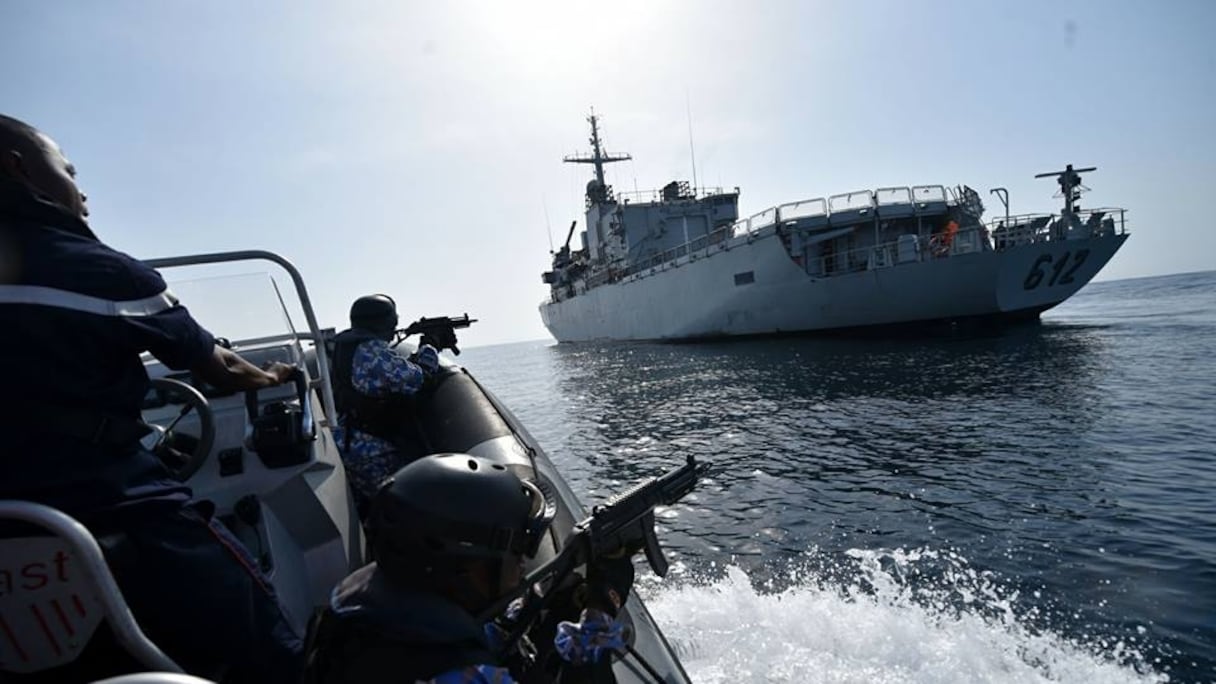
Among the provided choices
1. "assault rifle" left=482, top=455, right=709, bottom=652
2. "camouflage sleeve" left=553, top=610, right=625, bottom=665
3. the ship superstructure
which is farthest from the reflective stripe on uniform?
the ship superstructure

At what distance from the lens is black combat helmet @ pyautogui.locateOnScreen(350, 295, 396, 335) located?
157 inches

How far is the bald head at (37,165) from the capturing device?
1.43 meters

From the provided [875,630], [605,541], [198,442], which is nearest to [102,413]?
[198,442]

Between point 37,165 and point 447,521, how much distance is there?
1.43 metres

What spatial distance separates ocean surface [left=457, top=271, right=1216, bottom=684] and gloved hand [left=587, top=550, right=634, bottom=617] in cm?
229

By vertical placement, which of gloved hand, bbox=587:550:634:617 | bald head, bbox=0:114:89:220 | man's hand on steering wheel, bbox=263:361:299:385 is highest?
bald head, bbox=0:114:89:220

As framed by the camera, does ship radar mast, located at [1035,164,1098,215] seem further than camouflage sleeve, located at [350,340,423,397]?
Yes

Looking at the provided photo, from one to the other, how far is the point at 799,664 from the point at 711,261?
23.2 meters

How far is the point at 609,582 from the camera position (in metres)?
1.89

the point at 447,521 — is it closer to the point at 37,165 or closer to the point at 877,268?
the point at 37,165

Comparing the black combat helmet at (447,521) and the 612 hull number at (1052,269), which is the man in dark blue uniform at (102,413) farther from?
the 612 hull number at (1052,269)

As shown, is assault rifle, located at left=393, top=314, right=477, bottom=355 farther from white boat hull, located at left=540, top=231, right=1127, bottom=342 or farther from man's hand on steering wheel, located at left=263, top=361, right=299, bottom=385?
white boat hull, located at left=540, top=231, right=1127, bottom=342

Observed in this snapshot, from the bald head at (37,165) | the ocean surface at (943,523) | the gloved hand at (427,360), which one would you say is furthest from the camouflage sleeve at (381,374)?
the ocean surface at (943,523)

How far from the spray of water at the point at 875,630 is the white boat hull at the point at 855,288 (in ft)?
58.8
